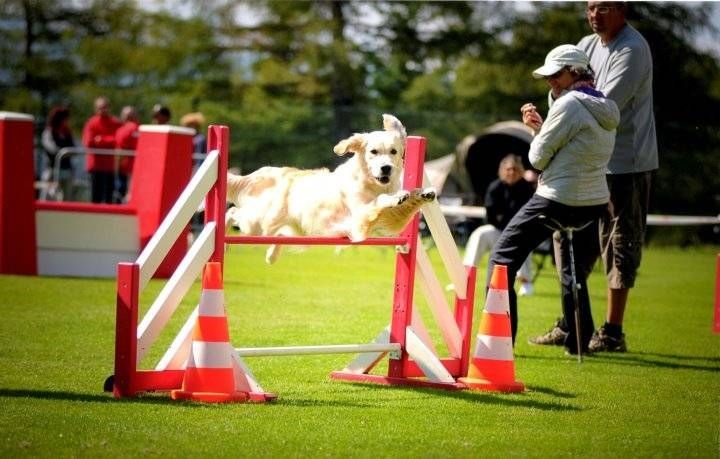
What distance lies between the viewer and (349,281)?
1475 cm

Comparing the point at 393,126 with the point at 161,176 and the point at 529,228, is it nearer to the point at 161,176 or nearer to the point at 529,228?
the point at 529,228

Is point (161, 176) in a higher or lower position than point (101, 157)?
higher

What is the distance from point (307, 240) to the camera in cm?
683

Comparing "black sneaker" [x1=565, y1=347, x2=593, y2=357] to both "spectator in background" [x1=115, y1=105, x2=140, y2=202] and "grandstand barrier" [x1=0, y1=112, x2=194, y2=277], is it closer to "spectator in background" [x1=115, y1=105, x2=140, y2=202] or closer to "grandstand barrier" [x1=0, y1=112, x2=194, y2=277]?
"grandstand barrier" [x1=0, y1=112, x2=194, y2=277]

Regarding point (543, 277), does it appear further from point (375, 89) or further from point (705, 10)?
point (375, 89)

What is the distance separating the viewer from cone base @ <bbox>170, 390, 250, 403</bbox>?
638 centimetres

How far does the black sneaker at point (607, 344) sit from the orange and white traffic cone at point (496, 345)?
2320 millimetres

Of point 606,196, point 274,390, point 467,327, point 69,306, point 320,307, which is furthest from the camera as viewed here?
point 320,307

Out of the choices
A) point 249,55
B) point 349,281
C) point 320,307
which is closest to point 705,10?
point 249,55

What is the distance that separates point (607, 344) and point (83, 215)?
6.79m

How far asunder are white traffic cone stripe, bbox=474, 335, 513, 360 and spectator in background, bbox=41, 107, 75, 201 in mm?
13835

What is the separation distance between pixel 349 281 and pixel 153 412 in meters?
8.73

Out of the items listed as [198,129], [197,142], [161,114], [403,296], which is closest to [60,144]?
[198,129]

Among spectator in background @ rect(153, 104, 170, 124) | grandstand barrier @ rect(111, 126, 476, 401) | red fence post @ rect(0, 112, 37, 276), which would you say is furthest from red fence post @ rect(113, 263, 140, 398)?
spectator in background @ rect(153, 104, 170, 124)
